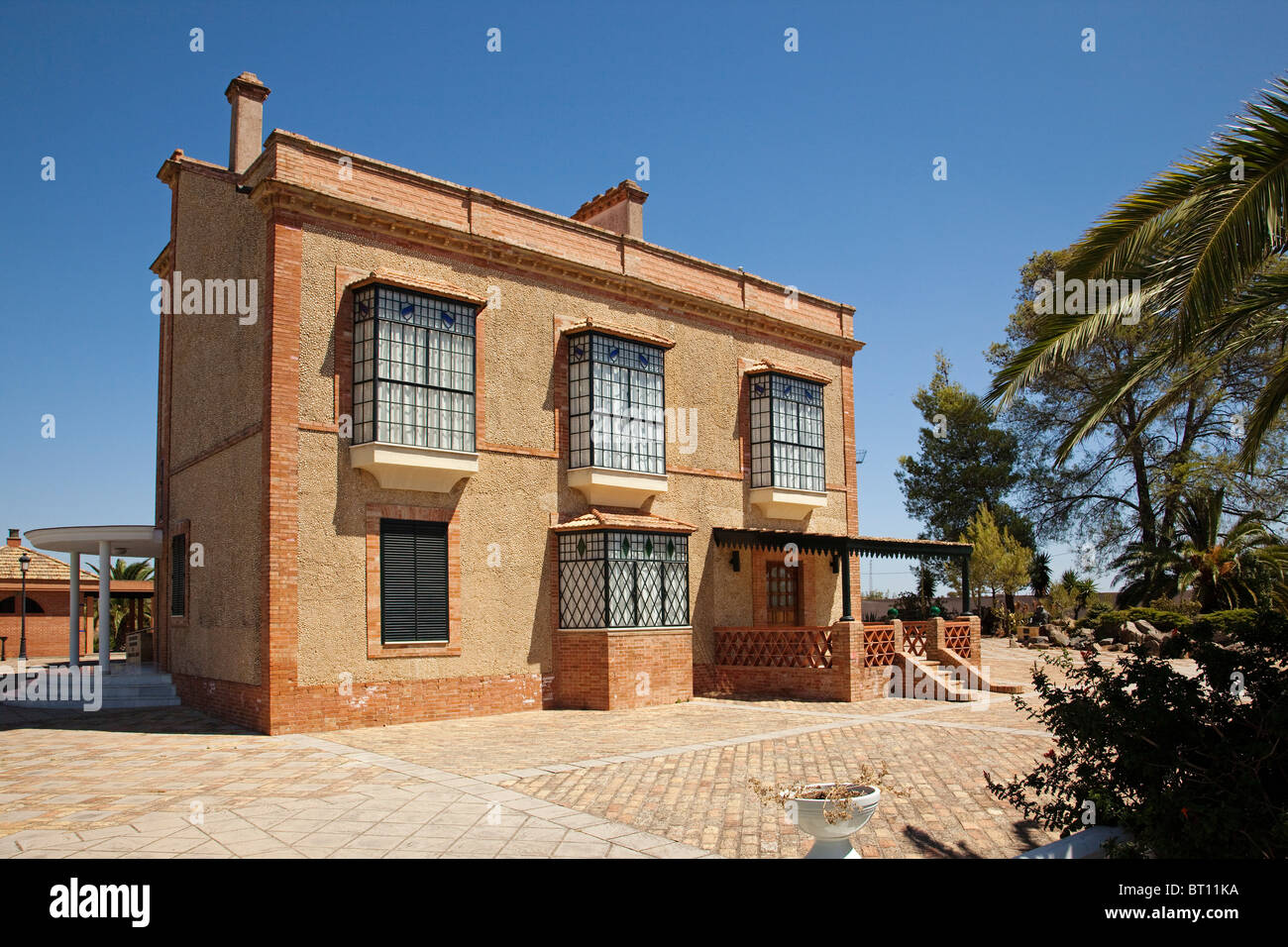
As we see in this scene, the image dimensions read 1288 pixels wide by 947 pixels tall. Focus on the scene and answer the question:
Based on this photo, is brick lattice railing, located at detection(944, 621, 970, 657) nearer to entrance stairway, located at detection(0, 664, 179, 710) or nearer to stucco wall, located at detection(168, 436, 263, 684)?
stucco wall, located at detection(168, 436, 263, 684)

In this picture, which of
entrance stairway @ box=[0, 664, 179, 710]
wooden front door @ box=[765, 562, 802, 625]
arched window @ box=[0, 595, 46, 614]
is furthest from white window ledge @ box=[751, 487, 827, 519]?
arched window @ box=[0, 595, 46, 614]

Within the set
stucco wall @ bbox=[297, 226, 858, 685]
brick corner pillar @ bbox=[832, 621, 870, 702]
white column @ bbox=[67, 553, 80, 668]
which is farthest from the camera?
white column @ bbox=[67, 553, 80, 668]

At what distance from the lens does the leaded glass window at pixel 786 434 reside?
67.1 feet

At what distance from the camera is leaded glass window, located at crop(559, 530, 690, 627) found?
1653cm

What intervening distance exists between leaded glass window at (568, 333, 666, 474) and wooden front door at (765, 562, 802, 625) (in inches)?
174

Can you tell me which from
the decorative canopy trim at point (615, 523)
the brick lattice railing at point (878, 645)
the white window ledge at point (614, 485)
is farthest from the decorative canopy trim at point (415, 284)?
the brick lattice railing at point (878, 645)

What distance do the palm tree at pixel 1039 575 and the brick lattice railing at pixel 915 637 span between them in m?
20.3

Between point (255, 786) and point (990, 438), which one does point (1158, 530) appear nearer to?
point (990, 438)

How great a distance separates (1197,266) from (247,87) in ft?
53.6

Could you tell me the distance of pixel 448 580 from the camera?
50.0 ft

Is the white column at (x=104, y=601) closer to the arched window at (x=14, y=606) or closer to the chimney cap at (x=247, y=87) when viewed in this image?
the chimney cap at (x=247, y=87)

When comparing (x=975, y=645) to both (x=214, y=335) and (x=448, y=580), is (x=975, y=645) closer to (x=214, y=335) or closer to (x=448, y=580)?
(x=448, y=580)

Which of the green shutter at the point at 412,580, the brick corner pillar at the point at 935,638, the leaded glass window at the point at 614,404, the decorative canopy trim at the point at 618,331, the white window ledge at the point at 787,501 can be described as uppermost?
the decorative canopy trim at the point at 618,331

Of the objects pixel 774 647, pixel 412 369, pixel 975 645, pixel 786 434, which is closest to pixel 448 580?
pixel 412 369
